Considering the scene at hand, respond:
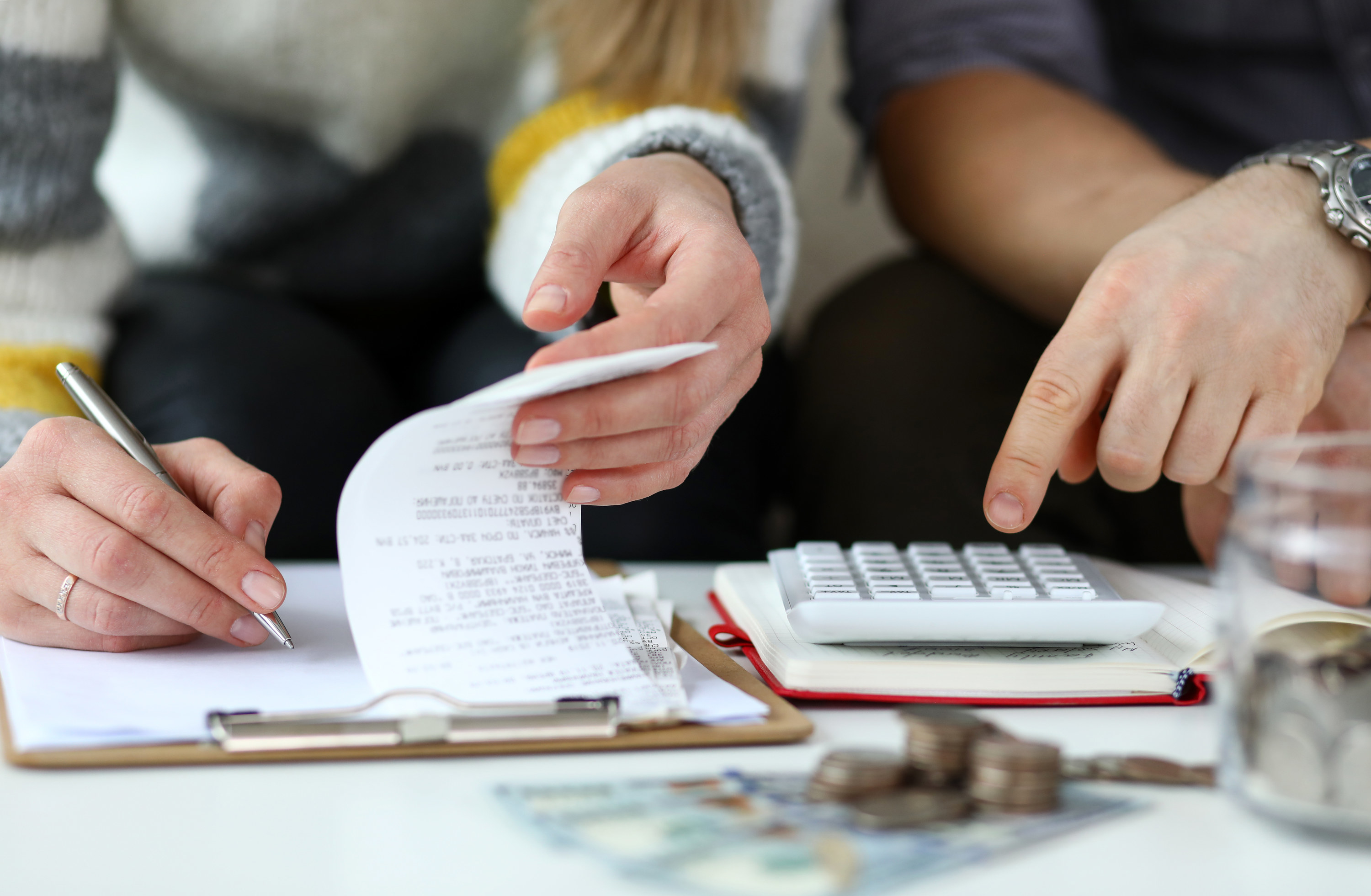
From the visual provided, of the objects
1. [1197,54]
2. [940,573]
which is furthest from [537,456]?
[1197,54]

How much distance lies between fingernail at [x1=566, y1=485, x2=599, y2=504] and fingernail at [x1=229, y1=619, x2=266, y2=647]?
0.53 feet

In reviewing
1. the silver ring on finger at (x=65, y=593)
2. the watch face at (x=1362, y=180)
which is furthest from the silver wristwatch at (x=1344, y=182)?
the silver ring on finger at (x=65, y=593)

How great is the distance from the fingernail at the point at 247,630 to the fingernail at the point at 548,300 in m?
0.19

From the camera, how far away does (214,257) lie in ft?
3.21

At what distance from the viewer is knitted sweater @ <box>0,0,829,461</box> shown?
70cm

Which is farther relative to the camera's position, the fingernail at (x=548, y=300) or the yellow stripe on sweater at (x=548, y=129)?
the yellow stripe on sweater at (x=548, y=129)

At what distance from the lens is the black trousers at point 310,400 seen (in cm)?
78

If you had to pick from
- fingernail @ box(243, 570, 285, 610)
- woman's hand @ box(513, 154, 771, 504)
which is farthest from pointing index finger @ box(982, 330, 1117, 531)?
fingernail @ box(243, 570, 285, 610)

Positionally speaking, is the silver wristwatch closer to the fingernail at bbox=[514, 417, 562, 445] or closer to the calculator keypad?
the calculator keypad

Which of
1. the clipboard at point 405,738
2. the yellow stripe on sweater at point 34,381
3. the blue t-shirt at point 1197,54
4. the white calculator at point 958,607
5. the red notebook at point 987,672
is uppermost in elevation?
→ the blue t-shirt at point 1197,54

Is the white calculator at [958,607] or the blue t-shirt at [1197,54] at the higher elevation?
the blue t-shirt at [1197,54]

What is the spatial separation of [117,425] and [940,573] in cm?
41

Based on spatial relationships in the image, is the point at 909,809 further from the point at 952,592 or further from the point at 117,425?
the point at 117,425

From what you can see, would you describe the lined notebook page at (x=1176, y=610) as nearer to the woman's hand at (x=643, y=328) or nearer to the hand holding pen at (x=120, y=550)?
the woman's hand at (x=643, y=328)
